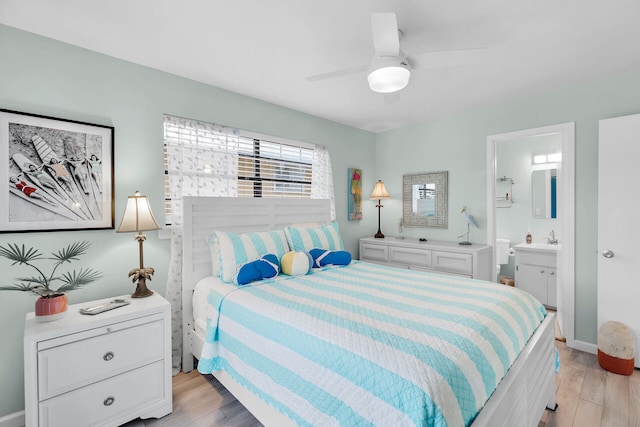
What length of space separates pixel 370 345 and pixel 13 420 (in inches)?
92.4

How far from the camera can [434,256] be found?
341cm

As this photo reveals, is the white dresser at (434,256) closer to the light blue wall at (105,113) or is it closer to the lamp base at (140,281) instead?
the light blue wall at (105,113)

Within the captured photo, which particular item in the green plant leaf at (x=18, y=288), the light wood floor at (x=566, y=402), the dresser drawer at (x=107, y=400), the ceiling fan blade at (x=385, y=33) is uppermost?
the ceiling fan blade at (x=385, y=33)

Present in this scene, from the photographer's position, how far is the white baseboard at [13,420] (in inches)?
72.3

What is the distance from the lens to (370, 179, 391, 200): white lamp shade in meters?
4.07

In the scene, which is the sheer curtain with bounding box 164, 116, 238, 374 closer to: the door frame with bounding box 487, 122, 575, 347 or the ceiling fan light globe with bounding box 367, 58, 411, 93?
the ceiling fan light globe with bounding box 367, 58, 411, 93

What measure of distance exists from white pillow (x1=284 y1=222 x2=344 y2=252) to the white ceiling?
4.52ft

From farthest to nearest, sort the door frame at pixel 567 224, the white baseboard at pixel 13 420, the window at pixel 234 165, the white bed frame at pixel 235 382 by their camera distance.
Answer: the door frame at pixel 567 224, the window at pixel 234 165, the white baseboard at pixel 13 420, the white bed frame at pixel 235 382

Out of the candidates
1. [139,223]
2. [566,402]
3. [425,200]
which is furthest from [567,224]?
[139,223]

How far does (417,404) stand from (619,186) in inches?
113

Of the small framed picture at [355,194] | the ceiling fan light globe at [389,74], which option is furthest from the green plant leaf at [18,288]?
the small framed picture at [355,194]

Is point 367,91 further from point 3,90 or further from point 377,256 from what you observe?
point 3,90

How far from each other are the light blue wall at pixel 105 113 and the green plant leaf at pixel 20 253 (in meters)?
0.04

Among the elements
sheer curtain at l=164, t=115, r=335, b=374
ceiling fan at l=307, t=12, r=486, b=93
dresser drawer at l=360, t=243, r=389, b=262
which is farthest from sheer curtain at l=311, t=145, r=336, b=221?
ceiling fan at l=307, t=12, r=486, b=93
